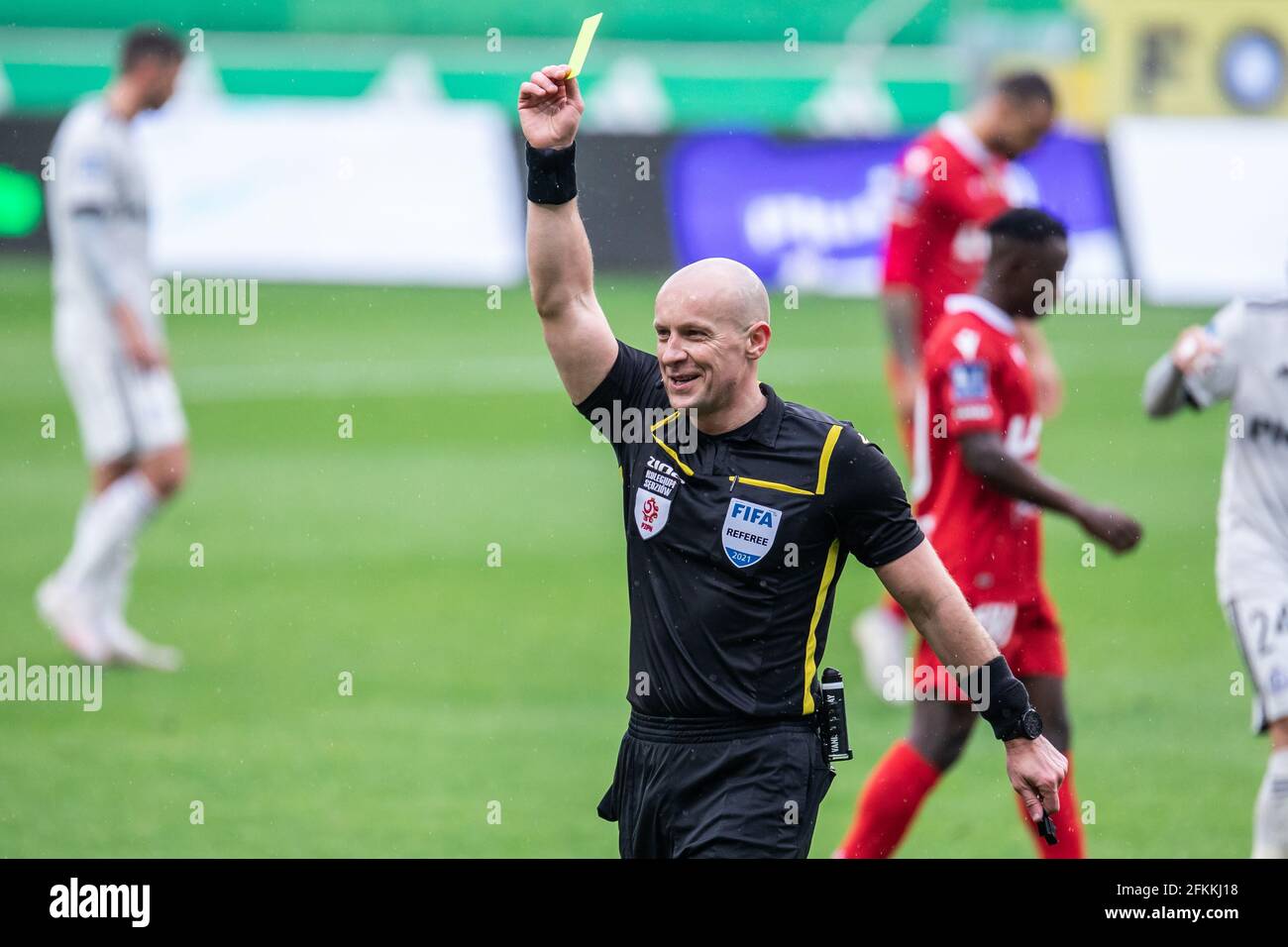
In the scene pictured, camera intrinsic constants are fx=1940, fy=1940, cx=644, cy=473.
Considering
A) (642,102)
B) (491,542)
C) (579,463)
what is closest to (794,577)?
(491,542)

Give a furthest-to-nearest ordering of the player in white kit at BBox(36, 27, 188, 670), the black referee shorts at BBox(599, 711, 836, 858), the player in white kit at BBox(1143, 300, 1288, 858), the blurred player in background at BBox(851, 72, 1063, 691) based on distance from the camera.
Answer: the player in white kit at BBox(36, 27, 188, 670) → the blurred player in background at BBox(851, 72, 1063, 691) → the player in white kit at BBox(1143, 300, 1288, 858) → the black referee shorts at BBox(599, 711, 836, 858)

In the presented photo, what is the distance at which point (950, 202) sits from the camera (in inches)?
325

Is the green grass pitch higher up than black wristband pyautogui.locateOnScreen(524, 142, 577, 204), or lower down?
lower down

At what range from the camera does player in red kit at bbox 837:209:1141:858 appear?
6.19 meters

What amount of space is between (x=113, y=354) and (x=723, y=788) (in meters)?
6.07

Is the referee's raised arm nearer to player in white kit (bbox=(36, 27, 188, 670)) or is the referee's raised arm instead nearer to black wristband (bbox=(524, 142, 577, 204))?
black wristband (bbox=(524, 142, 577, 204))

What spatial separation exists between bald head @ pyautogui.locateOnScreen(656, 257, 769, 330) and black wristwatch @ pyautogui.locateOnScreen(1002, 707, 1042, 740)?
3.81ft

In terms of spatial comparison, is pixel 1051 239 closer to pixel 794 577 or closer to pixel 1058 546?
pixel 794 577

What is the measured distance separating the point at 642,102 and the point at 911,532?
1708 centimetres

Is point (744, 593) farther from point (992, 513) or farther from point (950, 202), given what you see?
point (950, 202)

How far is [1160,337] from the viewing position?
19.2 meters

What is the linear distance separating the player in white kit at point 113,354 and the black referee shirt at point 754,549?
5.16m

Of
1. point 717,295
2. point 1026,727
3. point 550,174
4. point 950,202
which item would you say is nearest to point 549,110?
point 550,174

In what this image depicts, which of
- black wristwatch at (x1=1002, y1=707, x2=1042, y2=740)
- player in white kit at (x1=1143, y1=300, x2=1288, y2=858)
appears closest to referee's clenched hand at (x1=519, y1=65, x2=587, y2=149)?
black wristwatch at (x1=1002, y1=707, x2=1042, y2=740)
